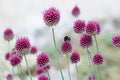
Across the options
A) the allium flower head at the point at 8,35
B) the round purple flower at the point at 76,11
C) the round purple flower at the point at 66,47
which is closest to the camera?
the round purple flower at the point at 66,47

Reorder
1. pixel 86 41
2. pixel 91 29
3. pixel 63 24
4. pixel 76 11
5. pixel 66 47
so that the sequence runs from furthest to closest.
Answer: pixel 63 24, pixel 76 11, pixel 66 47, pixel 86 41, pixel 91 29

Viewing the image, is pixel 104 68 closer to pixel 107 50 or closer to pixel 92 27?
pixel 107 50

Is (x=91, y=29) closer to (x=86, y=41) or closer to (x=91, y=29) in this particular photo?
(x=91, y=29)

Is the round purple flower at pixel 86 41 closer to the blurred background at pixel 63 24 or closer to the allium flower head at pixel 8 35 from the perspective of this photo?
the allium flower head at pixel 8 35

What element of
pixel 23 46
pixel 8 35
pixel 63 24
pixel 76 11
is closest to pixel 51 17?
pixel 23 46

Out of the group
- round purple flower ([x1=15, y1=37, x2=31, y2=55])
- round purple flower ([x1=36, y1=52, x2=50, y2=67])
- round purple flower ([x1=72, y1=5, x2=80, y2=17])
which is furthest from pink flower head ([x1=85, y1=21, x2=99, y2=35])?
round purple flower ([x1=72, y1=5, x2=80, y2=17])

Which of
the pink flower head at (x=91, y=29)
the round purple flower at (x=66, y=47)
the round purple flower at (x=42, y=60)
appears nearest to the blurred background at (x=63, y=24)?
the round purple flower at (x=66, y=47)
